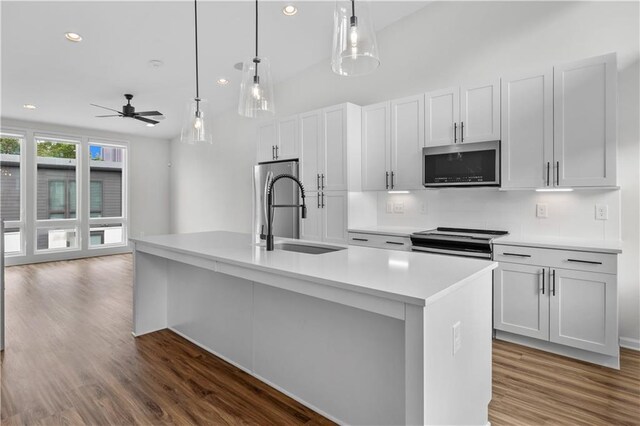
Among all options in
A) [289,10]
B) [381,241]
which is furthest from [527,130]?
[289,10]

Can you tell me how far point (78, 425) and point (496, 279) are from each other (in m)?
2.97

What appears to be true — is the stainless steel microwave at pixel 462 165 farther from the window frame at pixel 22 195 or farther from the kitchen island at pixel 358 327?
the window frame at pixel 22 195

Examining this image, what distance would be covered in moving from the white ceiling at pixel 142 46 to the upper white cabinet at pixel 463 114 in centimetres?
134

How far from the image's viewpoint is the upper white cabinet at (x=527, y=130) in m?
2.79

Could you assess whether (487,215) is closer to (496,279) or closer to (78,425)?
(496,279)

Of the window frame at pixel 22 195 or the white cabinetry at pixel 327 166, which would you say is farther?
the window frame at pixel 22 195

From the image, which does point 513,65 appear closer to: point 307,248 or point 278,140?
point 307,248

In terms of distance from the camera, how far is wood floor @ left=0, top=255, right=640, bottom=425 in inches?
74.7

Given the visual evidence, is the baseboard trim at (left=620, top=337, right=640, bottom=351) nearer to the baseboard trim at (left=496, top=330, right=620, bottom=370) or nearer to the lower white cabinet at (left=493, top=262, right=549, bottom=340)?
the baseboard trim at (left=496, top=330, right=620, bottom=370)

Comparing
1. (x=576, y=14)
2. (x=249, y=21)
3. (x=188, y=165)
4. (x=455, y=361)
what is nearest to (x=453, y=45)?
(x=576, y=14)

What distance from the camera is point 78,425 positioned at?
1819mm

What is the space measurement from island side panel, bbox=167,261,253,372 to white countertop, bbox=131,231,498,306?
0.33 m

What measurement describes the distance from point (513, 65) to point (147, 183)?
775 cm

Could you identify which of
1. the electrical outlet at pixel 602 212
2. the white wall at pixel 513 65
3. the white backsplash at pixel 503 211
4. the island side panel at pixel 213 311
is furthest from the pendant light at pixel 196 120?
the electrical outlet at pixel 602 212
